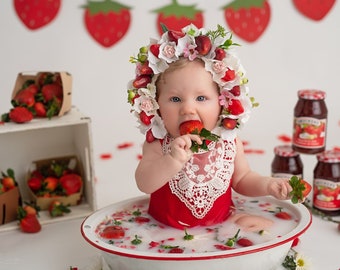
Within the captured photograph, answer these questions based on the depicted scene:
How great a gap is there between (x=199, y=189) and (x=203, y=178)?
1.3 inches

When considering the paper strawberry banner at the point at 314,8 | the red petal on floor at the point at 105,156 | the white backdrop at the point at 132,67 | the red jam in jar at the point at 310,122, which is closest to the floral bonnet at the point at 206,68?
the red jam in jar at the point at 310,122

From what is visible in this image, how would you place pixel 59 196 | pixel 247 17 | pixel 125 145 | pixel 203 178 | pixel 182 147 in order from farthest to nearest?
pixel 247 17, pixel 125 145, pixel 59 196, pixel 203 178, pixel 182 147

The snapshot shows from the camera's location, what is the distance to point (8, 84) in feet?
9.68

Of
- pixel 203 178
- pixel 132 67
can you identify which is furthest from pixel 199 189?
pixel 132 67

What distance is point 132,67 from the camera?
10.2 ft

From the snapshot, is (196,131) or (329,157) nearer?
(196,131)

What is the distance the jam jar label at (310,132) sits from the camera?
2232 millimetres

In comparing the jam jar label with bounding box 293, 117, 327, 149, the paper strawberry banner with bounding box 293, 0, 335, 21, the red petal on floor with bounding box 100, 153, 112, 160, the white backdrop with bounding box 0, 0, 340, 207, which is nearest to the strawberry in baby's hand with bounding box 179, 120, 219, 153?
the jam jar label with bounding box 293, 117, 327, 149

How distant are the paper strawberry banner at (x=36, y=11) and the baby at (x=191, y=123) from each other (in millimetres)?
1464

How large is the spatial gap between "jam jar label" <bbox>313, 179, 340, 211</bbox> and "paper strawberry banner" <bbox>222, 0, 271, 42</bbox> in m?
1.31

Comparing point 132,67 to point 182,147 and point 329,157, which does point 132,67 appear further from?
point 182,147

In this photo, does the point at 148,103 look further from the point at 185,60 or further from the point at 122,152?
the point at 122,152

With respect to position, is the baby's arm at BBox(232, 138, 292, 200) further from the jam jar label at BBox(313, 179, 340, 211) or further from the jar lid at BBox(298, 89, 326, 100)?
the jar lid at BBox(298, 89, 326, 100)

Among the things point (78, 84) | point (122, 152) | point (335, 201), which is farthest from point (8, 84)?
point (335, 201)
